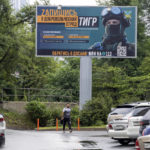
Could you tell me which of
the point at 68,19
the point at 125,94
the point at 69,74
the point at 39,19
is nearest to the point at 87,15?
the point at 68,19

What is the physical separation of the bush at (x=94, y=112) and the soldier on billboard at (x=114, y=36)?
4.06 metres

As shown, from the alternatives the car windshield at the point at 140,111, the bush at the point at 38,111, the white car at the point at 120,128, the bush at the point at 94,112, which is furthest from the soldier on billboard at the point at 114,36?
the car windshield at the point at 140,111

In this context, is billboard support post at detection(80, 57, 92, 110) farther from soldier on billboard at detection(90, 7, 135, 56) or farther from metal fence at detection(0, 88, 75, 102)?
metal fence at detection(0, 88, 75, 102)

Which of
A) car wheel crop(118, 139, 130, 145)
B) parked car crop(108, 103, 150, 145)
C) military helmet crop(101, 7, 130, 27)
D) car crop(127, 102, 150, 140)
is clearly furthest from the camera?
military helmet crop(101, 7, 130, 27)

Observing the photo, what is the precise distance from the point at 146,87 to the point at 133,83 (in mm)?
1466

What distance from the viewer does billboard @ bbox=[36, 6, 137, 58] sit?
3628cm

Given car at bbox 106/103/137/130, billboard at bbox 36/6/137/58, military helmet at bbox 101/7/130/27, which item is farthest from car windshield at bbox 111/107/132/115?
military helmet at bbox 101/7/130/27

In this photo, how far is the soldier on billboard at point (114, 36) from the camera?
36.4 meters

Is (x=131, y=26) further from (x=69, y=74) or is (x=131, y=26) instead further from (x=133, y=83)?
(x=69, y=74)

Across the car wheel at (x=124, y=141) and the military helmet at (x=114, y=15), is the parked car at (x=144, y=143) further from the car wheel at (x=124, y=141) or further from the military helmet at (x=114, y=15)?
the military helmet at (x=114, y=15)

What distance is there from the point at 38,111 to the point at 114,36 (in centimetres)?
887

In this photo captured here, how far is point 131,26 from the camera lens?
3641 cm

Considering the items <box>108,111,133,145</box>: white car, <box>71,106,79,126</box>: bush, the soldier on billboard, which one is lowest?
<box>71,106,79,126</box>: bush

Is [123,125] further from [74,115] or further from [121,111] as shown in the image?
[74,115]
